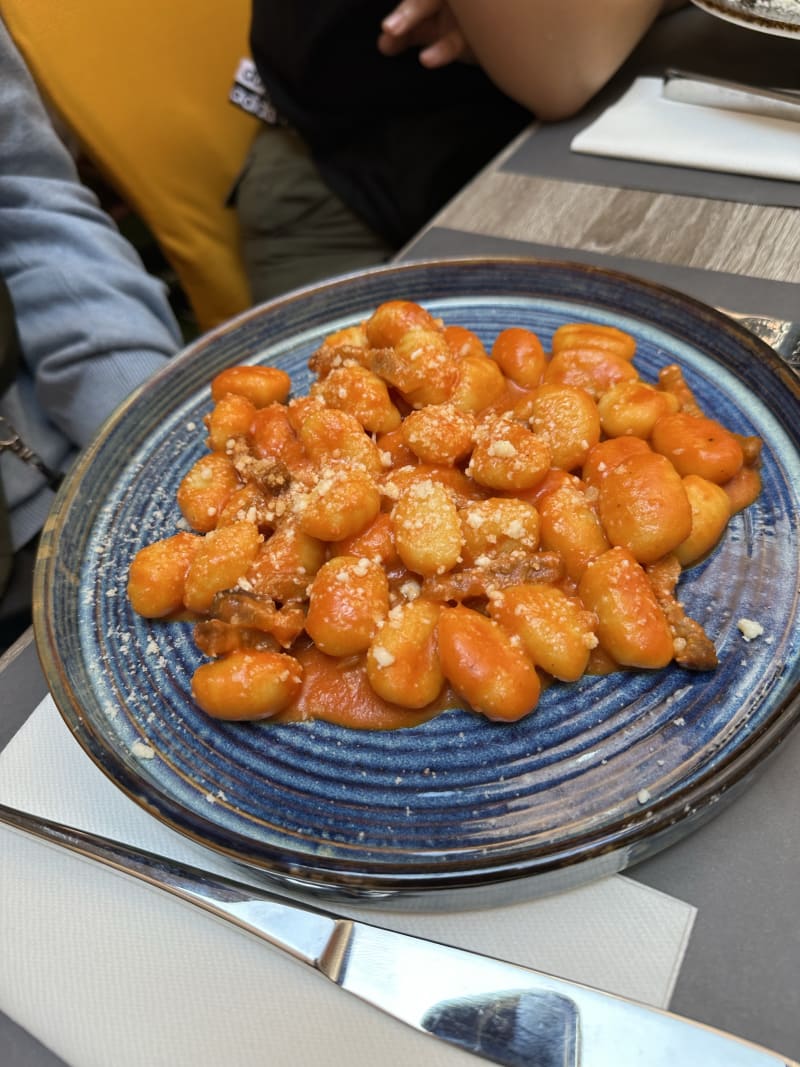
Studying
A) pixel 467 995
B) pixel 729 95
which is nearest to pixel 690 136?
pixel 729 95

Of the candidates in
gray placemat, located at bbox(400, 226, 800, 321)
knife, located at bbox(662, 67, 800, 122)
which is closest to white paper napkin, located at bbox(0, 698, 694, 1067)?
gray placemat, located at bbox(400, 226, 800, 321)

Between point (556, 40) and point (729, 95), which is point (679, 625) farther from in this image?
point (556, 40)

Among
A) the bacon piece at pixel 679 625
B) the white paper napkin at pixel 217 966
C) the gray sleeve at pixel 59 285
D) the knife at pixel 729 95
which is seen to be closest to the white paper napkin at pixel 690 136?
the knife at pixel 729 95

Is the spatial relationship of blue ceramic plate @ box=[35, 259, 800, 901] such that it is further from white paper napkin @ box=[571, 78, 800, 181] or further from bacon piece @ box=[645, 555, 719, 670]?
white paper napkin @ box=[571, 78, 800, 181]

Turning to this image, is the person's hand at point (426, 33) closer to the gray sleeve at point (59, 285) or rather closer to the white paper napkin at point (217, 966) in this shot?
the gray sleeve at point (59, 285)

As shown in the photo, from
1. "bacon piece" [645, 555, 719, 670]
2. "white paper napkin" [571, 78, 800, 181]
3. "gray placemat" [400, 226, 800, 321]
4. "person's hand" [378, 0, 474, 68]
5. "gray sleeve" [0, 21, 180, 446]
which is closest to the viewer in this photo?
"bacon piece" [645, 555, 719, 670]
